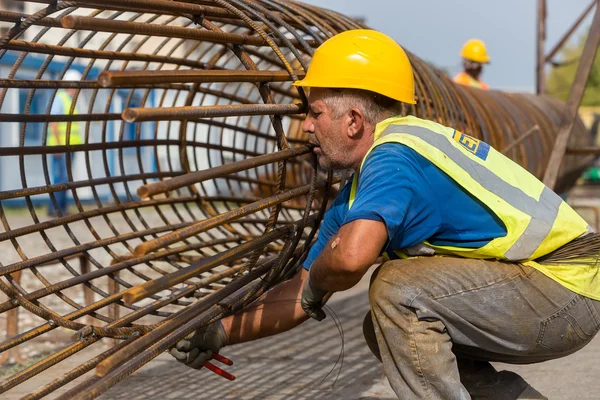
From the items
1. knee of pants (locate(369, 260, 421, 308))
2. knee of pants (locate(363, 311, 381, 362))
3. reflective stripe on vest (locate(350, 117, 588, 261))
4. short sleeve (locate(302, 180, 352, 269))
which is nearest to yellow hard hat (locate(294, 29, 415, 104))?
reflective stripe on vest (locate(350, 117, 588, 261))

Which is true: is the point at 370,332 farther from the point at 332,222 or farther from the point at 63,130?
the point at 63,130

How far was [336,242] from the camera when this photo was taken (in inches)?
104

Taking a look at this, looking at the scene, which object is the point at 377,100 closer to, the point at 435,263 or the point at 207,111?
the point at 435,263

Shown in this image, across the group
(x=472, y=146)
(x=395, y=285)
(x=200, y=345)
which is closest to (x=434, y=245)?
(x=395, y=285)

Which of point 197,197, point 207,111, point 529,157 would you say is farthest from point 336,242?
point 529,157

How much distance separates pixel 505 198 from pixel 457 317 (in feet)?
1.35

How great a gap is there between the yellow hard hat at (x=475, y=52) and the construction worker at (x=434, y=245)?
7062 mm

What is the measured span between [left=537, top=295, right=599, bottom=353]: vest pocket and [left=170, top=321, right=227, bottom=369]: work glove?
1.09 metres

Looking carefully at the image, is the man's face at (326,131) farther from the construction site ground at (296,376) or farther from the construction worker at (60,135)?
the construction worker at (60,135)

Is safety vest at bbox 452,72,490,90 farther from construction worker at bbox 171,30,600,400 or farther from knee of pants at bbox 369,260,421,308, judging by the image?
knee of pants at bbox 369,260,421,308

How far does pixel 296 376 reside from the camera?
187 inches

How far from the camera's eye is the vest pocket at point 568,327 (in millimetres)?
2928

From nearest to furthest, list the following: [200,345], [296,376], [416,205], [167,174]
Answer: [416,205]
[200,345]
[296,376]
[167,174]

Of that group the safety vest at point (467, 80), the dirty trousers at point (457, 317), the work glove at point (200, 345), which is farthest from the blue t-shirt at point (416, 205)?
the safety vest at point (467, 80)
